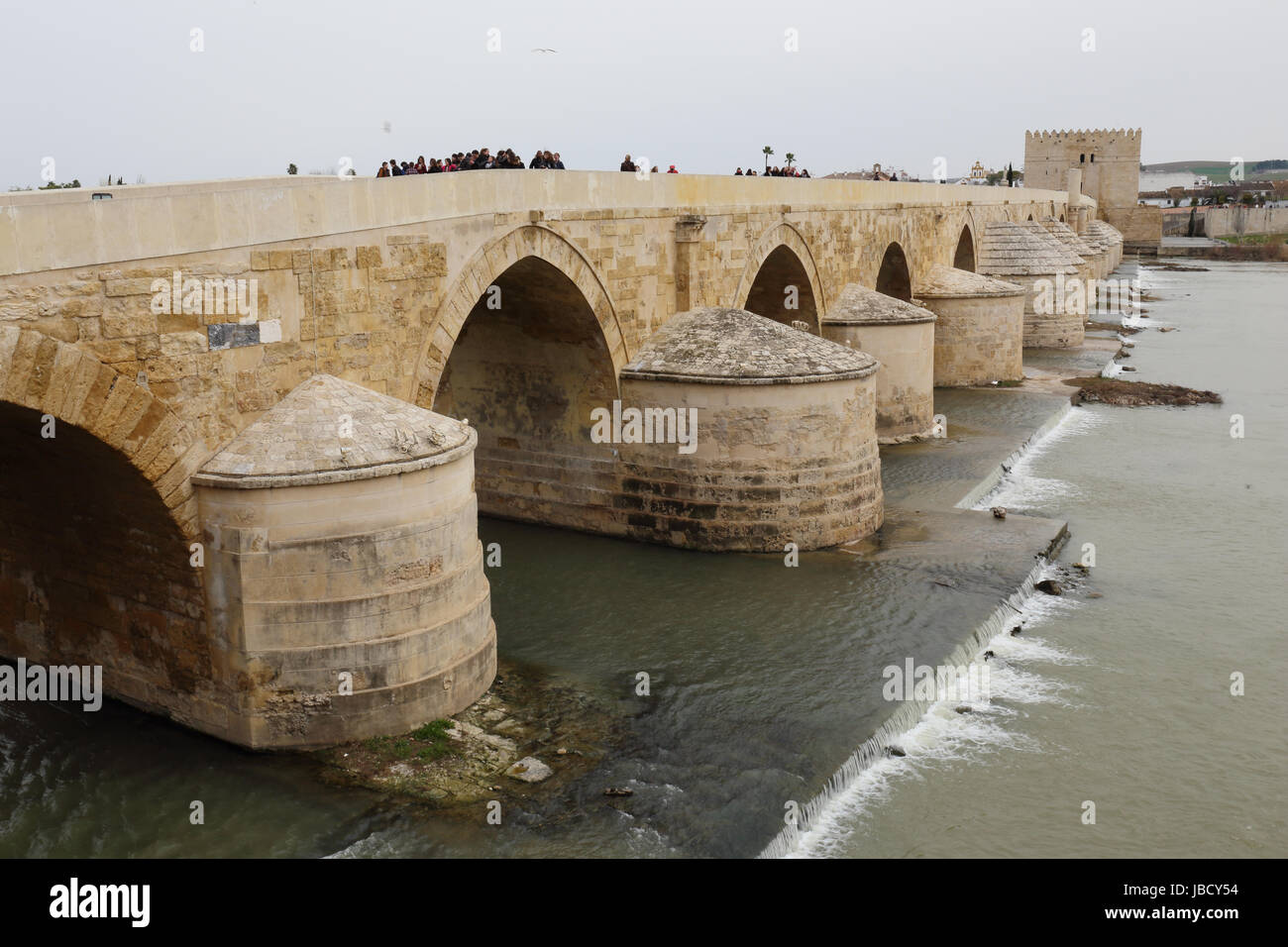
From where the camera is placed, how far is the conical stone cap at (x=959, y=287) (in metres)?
26.1

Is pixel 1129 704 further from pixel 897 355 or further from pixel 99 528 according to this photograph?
pixel 897 355

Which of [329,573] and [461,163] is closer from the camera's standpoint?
[329,573]

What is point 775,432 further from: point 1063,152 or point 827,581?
point 1063,152

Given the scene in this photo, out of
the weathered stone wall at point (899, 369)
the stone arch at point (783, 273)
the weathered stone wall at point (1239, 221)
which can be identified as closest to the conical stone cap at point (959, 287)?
the weathered stone wall at point (899, 369)

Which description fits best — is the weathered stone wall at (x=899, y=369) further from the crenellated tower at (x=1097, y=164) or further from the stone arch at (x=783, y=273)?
the crenellated tower at (x=1097, y=164)

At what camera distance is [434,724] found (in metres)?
9.34

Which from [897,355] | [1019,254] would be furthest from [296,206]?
[1019,254]

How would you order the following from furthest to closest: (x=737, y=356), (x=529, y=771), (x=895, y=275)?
(x=895, y=275) < (x=737, y=356) < (x=529, y=771)

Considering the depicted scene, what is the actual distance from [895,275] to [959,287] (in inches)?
56.7

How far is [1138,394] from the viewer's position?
80.9 ft

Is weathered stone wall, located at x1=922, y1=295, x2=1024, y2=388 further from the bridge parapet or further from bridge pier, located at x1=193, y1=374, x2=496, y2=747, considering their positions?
bridge pier, located at x1=193, y1=374, x2=496, y2=747

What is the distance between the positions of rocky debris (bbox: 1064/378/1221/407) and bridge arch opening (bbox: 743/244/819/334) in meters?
7.04
